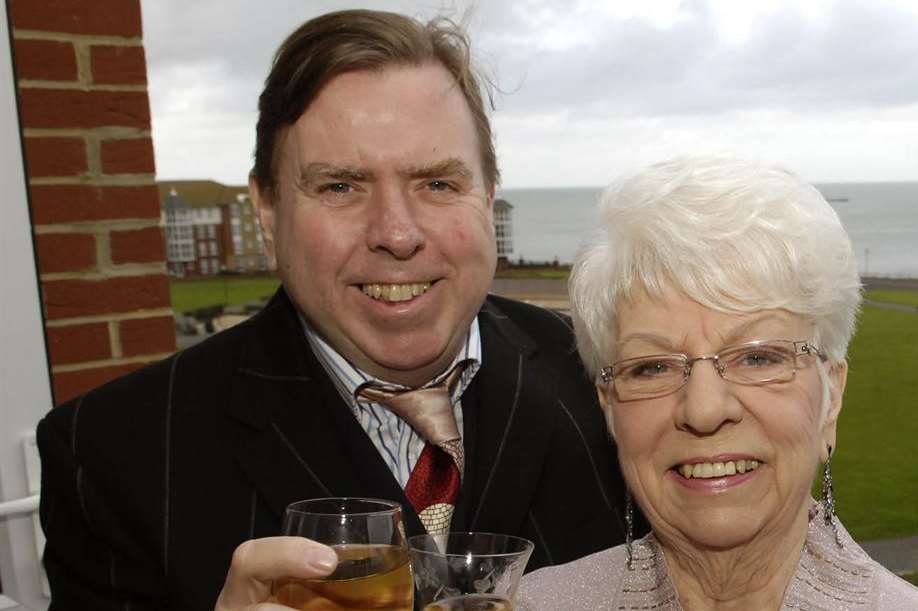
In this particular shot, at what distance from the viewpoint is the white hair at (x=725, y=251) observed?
1.58 m

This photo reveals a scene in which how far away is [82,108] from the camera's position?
2.72m

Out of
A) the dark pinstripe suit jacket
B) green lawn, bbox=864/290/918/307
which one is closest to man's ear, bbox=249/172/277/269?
the dark pinstripe suit jacket

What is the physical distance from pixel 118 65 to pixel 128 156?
25 centimetres

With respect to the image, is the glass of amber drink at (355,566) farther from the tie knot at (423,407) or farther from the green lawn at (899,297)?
the green lawn at (899,297)

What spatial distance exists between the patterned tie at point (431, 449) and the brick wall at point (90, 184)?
972mm

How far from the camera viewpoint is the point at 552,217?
2.58 m

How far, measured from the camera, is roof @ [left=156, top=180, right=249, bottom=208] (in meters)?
3.03

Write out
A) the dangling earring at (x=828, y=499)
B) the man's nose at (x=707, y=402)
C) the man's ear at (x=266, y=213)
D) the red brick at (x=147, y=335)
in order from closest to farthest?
the man's nose at (x=707, y=402) → the dangling earring at (x=828, y=499) → the man's ear at (x=266, y=213) → the red brick at (x=147, y=335)

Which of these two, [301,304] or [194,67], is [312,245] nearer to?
[301,304]

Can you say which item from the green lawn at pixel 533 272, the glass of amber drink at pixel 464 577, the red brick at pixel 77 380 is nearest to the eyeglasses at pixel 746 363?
the glass of amber drink at pixel 464 577

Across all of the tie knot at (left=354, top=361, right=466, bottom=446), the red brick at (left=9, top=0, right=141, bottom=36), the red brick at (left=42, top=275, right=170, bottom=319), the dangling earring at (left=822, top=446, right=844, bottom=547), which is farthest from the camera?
the red brick at (left=42, top=275, right=170, bottom=319)

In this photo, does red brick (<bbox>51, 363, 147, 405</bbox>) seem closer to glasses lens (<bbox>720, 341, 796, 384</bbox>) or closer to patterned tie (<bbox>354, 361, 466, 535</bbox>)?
patterned tie (<bbox>354, 361, 466, 535</bbox>)

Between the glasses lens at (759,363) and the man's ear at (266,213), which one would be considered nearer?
the glasses lens at (759,363)

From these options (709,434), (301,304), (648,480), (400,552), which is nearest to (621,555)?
(648,480)
